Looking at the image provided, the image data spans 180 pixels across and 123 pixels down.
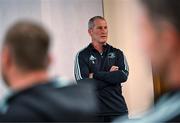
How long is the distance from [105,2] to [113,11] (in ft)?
0.54

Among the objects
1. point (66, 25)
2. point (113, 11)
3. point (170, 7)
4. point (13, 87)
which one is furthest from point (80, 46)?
point (170, 7)

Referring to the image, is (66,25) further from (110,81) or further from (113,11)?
(110,81)

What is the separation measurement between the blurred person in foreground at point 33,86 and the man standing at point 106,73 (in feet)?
7.77

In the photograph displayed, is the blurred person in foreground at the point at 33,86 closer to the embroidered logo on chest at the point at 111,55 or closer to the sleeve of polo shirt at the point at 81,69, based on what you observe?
the sleeve of polo shirt at the point at 81,69

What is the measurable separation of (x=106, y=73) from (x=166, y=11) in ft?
8.84

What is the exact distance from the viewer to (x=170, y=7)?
0.86 metres

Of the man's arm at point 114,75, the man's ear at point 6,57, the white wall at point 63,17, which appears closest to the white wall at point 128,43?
the white wall at point 63,17

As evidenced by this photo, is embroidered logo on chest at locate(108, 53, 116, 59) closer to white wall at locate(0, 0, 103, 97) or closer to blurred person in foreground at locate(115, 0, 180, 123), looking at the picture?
white wall at locate(0, 0, 103, 97)

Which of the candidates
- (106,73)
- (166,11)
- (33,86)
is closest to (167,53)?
(166,11)

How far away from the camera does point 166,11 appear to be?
34.1 inches

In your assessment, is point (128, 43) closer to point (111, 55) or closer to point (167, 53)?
point (111, 55)

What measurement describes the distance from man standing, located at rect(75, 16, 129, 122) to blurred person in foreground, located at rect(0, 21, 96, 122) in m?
2.37

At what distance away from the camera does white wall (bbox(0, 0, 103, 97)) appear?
473cm

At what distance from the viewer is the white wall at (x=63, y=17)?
4727 mm
